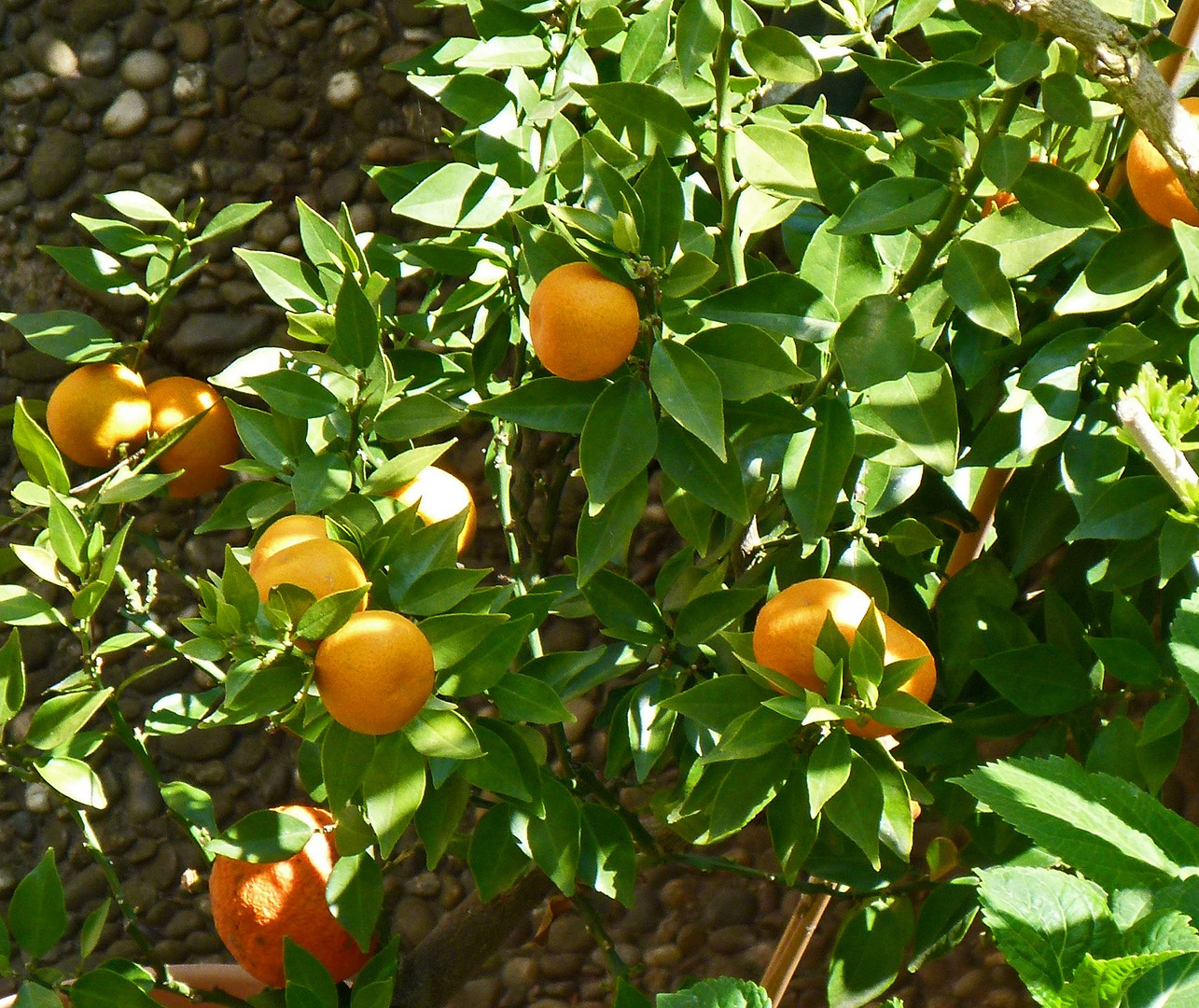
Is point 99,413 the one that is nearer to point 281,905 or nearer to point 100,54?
point 281,905

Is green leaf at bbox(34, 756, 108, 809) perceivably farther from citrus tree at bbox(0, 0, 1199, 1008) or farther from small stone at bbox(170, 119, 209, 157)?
small stone at bbox(170, 119, 209, 157)

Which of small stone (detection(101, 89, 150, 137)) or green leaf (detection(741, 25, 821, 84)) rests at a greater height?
green leaf (detection(741, 25, 821, 84))

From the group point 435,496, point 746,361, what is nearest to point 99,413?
point 435,496

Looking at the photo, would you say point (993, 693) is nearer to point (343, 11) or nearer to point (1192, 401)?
point (1192, 401)

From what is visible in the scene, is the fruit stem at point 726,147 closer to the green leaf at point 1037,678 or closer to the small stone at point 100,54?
the green leaf at point 1037,678

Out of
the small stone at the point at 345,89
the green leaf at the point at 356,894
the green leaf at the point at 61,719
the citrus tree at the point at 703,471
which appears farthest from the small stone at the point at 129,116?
the green leaf at the point at 356,894

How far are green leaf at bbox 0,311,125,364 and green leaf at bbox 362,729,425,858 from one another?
15.9 inches

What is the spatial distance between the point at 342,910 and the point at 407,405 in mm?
337

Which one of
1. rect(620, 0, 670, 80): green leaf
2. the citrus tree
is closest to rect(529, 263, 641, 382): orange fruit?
the citrus tree

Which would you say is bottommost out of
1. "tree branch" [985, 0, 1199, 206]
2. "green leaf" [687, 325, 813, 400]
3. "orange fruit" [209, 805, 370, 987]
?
"orange fruit" [209, 805, 370, 987]

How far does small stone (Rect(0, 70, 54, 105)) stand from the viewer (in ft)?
4.69

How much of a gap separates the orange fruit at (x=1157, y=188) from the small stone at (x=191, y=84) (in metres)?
1.20

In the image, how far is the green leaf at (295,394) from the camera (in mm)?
A: 593

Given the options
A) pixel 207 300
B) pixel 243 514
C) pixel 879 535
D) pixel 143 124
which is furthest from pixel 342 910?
pixel 143 124
